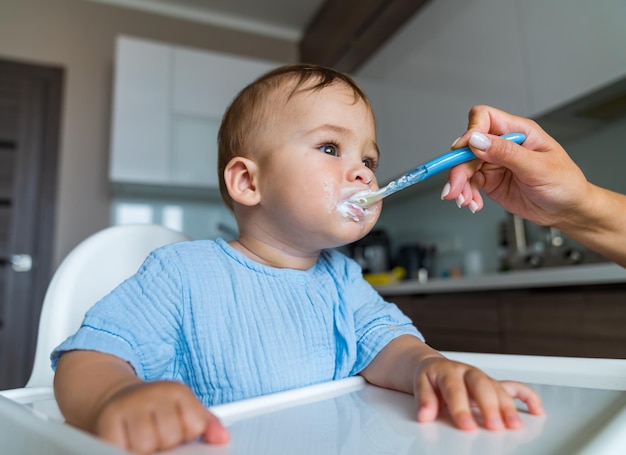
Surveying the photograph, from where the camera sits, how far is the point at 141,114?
290 centimetres

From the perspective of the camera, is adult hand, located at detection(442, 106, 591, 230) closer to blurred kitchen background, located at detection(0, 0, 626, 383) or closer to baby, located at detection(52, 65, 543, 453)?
baby, located at detection(52, 65, 543, 453)

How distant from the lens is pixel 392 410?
0.47 metres

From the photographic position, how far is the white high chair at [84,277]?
812 mm

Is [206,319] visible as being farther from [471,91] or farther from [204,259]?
[471,91]

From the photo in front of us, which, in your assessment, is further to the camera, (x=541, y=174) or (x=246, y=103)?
(x=246, y=103)

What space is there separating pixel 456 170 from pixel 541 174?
0.40 ft

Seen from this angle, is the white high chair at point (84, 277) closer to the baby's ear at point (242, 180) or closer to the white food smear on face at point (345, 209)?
the baby's ear at point (242, 180)

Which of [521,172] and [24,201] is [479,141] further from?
[24,201]

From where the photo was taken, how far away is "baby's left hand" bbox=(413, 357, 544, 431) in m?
0.39

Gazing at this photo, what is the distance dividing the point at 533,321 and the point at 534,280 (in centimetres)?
15

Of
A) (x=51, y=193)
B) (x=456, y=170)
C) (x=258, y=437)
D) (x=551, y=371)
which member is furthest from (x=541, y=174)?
(x=51, y=193)

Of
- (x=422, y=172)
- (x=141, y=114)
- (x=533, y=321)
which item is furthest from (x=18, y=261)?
(x=422, y=172)

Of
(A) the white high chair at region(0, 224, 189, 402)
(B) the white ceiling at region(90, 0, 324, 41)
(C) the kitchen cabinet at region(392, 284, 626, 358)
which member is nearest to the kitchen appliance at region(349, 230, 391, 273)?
(C) the kitchen cabinet at region(392, 284, 626, 358)

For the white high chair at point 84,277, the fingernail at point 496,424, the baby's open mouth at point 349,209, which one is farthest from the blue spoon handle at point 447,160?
the white high chair at point 84,277
